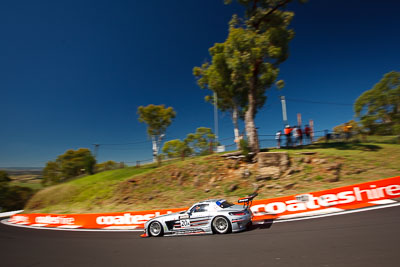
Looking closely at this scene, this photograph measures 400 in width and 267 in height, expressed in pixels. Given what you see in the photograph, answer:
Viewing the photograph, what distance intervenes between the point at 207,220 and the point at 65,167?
4516cm

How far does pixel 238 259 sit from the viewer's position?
466 cm

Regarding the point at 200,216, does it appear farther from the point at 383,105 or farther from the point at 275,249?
the point at 383,105

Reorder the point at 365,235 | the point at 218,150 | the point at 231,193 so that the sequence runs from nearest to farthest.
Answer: the point at 365,235 → the point at 231,193 → the point at 218,150

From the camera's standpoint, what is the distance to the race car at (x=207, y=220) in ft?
24.4

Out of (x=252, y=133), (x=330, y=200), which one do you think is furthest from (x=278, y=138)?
(x=330, y=200)

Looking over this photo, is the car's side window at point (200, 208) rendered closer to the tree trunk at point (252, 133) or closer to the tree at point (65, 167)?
the tree trunk at point (252, 133)

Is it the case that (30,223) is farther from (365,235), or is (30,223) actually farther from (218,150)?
(365,235)

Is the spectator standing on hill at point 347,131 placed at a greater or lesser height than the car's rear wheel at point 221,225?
greater

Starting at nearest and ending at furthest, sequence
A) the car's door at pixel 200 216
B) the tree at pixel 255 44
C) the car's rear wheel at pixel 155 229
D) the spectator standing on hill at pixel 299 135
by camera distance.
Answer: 1. the car's door at pixel 200 216
2. the car's rear wheel at pixel 155 229
3. the tree at pixel 255 44
4. the spectator standing on hill at pixel 299 135

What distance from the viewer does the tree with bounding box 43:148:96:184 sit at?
1674 inches

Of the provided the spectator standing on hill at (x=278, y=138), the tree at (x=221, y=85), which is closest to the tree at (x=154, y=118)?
the tree at (x=221, y=85)

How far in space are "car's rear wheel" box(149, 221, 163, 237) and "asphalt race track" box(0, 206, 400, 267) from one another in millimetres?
1337

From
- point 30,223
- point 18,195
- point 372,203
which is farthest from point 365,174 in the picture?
point 18,195

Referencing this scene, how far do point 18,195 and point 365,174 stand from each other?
171 feet
